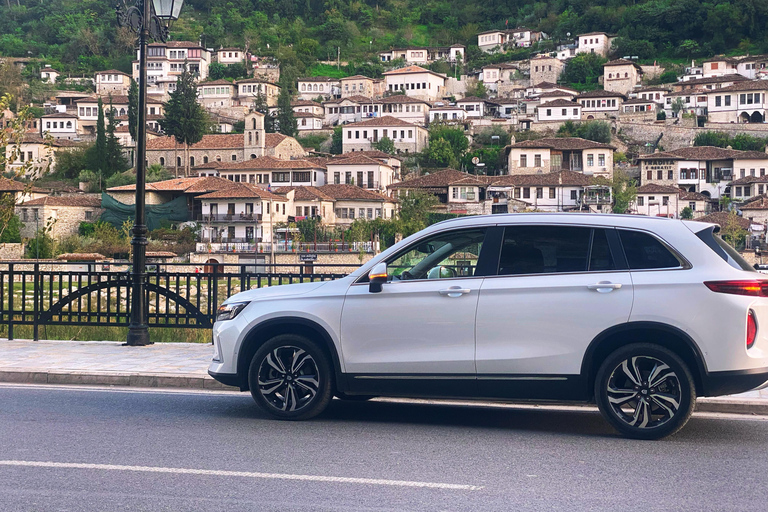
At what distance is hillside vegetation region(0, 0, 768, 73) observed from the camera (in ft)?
486

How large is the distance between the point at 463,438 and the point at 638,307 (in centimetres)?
194

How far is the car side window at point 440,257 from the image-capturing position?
7.93 metres

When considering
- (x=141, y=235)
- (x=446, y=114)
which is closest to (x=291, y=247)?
(x=141, y=235)

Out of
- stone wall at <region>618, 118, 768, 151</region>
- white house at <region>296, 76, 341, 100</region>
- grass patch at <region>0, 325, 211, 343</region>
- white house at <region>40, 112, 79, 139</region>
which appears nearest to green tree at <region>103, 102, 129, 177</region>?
white house at <region>40, 112, 79, 139</region>

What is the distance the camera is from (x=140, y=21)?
47.8ft

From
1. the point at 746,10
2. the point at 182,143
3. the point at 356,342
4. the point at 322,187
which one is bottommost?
the point at 356,342

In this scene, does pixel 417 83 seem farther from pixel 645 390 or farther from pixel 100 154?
pixel 645 390

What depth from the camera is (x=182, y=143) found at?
103m

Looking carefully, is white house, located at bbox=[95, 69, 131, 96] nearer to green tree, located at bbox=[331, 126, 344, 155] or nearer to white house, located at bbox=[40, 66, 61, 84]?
white house, located at bbox=[40, 66, 61, 84]

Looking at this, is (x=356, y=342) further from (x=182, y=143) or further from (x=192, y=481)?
(x=182, y=143)

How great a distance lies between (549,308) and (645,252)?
99cm

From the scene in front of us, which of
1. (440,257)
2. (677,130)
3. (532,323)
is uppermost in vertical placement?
(677,130)

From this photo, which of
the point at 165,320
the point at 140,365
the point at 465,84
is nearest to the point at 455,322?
the point at 140,365

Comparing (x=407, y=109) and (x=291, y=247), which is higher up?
(x=407, y=109)
